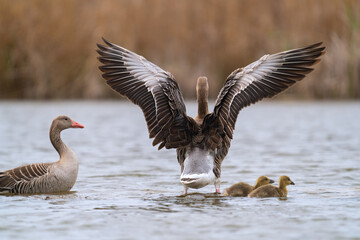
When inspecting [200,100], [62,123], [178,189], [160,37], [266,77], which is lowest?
[178,189]

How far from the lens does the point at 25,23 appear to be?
31.0 m

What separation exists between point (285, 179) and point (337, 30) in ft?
67.5

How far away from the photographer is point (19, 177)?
9.82 m

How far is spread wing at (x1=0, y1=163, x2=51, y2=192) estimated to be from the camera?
32.0 feet

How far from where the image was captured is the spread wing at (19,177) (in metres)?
9.77

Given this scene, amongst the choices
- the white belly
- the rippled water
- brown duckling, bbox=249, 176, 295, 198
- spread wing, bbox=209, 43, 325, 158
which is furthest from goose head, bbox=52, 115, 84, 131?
brown duckling, bbox=249, 176, 295, 198

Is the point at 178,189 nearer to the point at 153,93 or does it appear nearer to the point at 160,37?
the point at 153,93

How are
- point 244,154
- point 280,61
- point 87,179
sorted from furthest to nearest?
1. point 244,154
2. point 87,179
3. point 280,61

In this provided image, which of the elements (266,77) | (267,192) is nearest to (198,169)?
(267,192)

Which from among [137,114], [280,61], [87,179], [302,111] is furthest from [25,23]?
[280,61]

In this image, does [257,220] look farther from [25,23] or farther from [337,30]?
[25,23]

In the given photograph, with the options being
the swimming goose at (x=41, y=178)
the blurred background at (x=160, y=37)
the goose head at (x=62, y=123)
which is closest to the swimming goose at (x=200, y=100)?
the goose head at (x=62, y=123)

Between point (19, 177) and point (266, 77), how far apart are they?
13.2 ft

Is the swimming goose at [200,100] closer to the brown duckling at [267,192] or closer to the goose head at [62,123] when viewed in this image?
the brown duckling at [267,192]
